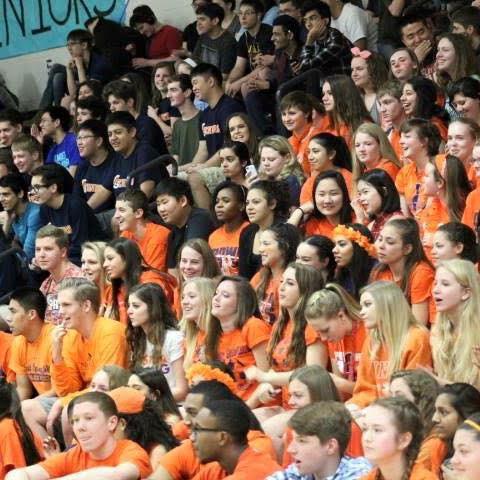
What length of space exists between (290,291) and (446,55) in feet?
9.44

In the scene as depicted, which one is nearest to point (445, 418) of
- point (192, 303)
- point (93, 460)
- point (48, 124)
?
point (93, 460)

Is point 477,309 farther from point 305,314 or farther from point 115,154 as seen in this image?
Answer: point 115,154

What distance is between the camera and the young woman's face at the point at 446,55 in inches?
408

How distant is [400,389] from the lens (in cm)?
676

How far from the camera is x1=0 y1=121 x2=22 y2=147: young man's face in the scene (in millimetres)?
13188

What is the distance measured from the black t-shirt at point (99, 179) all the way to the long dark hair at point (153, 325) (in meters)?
2.71

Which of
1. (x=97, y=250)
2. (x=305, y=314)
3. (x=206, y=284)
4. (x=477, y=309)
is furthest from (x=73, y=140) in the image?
(x=477, y=309)

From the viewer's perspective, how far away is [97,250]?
972 centimetres

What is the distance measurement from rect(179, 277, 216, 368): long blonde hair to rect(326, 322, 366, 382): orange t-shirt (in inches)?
33.4

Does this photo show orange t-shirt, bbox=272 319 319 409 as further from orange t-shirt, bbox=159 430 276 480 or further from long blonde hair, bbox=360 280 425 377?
orange t-shirt, bbox=159 430 276 480

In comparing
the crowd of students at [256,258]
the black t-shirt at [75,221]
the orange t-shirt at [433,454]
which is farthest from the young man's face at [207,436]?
the black t-shirt at [75,221]

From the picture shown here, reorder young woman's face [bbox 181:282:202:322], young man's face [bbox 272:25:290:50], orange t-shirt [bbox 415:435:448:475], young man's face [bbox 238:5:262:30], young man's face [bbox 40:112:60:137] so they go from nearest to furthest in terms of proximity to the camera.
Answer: orange t-shirt [bbox 415:435:448:475], young woman's face [bbox 181:282:202:322], young man's face [bbox 272:25:290:50], young man's face [bbox 238:5:262:30], young man's face [bbox 40:112:60:137]

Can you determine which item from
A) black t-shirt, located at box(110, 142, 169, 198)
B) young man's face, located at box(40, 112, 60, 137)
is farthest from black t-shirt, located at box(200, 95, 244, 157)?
young man's face, located at box(40, 112, 60, 137)

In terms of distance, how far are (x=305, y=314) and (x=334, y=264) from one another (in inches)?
27.3
